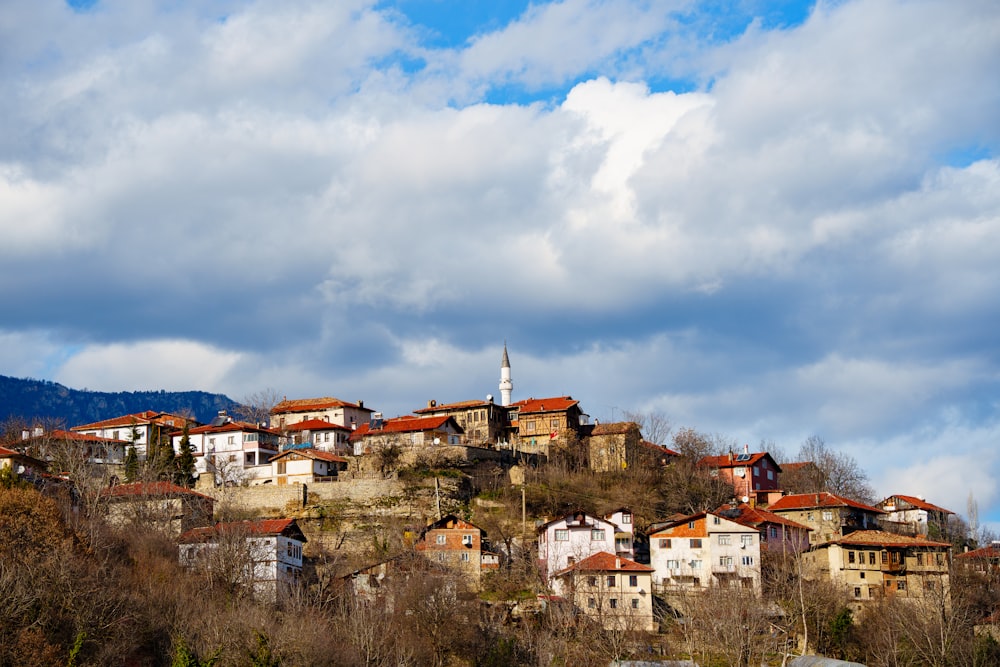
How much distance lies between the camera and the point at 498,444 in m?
100

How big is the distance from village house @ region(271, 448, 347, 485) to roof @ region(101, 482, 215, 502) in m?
7.70

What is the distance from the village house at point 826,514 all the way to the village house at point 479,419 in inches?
1016

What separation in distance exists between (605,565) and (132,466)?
3673 centimetres

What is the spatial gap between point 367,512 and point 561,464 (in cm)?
1828

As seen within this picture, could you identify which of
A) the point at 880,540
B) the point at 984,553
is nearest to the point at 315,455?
the point at 880,540

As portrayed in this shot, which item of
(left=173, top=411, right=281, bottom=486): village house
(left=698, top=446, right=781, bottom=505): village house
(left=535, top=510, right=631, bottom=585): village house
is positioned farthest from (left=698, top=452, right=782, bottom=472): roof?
(left=173, top=411, right=281, bottom=486): village house

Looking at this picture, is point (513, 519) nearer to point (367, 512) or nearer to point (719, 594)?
point (367, 512)

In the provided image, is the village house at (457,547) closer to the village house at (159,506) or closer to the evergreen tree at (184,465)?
the village house at (159,506)

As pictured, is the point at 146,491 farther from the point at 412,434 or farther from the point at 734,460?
the point at 734,460

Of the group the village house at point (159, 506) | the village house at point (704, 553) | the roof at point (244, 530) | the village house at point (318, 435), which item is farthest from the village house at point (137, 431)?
the village house at point (704, 553)

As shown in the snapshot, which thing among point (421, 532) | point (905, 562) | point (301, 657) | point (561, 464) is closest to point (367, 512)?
point (421, 532)

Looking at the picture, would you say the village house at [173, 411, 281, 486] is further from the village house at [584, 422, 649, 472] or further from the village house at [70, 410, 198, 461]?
the village house at [584, 422, 649, 472]

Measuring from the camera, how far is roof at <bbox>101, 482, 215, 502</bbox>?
3241 inches

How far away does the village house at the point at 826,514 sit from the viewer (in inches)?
3344
